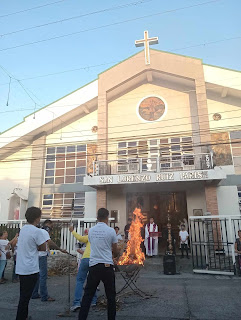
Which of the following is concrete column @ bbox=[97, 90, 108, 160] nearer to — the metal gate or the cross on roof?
the cross on roof

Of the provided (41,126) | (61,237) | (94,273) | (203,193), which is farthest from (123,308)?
(41,126)

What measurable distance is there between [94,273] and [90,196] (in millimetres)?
12680

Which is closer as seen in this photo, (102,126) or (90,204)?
(90,204)

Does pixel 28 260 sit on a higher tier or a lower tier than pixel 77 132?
lower

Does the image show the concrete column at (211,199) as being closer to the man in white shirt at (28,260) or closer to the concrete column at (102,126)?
the concrete column at (102,126)

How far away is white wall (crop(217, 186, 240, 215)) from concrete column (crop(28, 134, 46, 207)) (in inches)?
451

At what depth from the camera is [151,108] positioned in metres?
17.1

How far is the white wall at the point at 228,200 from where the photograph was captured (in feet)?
46.8

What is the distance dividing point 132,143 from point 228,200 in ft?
22.5

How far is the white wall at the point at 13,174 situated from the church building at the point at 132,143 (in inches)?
2.8

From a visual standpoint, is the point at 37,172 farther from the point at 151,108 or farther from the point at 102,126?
the point at 151,108

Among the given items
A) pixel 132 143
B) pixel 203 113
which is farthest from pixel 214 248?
pixel 132 143

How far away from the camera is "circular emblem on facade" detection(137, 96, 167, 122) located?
1692 cm

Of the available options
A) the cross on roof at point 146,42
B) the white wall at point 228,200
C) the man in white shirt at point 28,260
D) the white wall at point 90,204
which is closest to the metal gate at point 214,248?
the white wall at point 228,200
